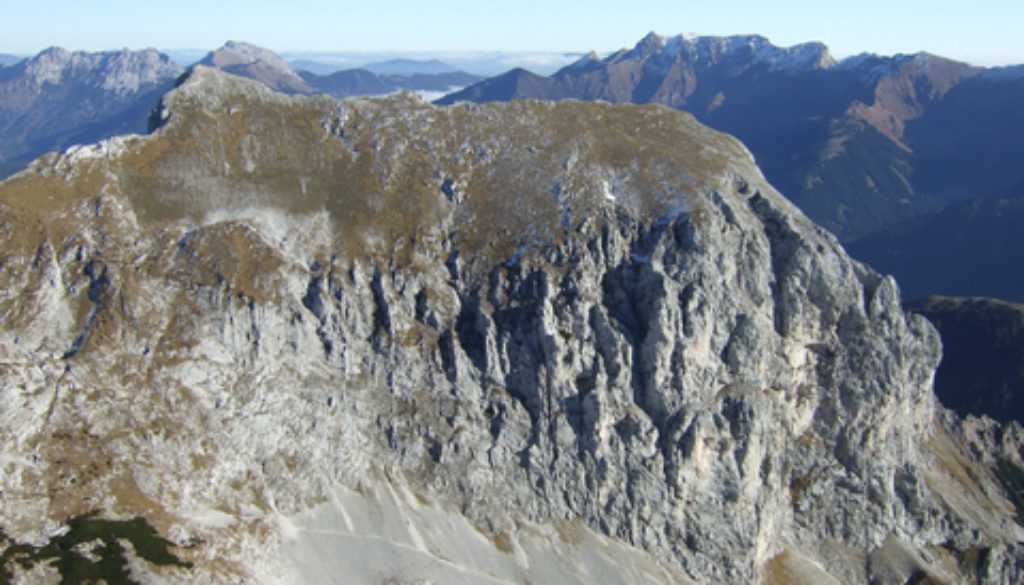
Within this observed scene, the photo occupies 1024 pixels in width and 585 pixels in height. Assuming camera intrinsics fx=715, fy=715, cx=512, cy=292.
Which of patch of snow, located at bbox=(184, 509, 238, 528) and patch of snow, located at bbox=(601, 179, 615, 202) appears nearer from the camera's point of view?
patch of snow, located at bbox=(184, 509, 238, 528)

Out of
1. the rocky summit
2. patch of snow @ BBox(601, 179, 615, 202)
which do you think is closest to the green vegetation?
the rocky summit

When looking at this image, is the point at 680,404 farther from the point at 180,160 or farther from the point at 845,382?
the point at 180,160

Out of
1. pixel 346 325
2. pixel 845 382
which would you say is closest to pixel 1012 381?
pixel 845 382

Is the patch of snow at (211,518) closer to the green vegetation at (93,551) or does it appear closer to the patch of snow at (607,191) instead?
the green vegetation at (93,551)

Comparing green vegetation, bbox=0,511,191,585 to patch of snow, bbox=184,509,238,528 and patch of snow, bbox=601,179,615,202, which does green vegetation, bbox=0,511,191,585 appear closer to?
patch of snow, bbox=184,509,238,528

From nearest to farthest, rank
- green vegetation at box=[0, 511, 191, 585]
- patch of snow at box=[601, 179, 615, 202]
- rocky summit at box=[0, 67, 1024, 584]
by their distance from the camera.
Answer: green vegetation at box=[0, 511, 191, 585]
rocky summit at box=[0, 67, 1024, 584]
patch of snow at box=[601, 179, 615, 202]
